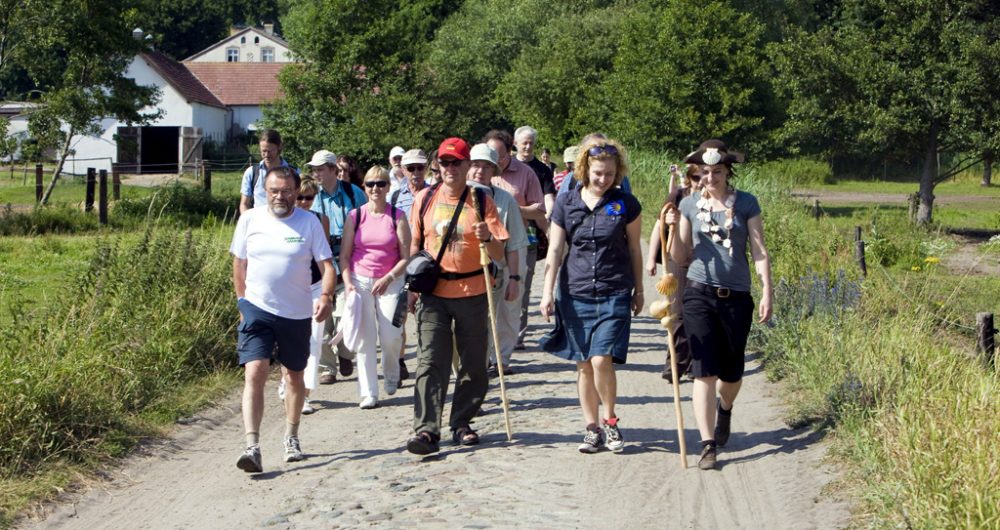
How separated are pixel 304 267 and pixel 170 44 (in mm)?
97661

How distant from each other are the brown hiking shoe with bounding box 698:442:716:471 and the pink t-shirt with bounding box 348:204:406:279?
2.97 meters

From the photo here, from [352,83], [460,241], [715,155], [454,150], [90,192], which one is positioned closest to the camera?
[715,155]

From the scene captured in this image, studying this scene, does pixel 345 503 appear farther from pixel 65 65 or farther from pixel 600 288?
pixel 65 65

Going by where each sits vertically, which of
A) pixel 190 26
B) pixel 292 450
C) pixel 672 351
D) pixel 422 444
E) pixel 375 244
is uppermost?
pixel 190 26

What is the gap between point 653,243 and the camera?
8.46 m

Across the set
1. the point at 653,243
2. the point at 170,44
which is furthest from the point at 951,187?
the point at 170,44

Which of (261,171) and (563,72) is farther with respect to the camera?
(563,72)

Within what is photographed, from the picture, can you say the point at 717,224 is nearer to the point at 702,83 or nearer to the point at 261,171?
the point at 261,171

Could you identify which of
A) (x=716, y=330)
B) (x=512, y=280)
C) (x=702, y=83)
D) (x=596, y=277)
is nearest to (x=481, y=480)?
(x=596, y=277)

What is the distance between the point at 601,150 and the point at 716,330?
1296 millimetres

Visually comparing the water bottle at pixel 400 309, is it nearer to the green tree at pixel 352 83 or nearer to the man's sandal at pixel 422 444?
the man's sandal at pixel 422 444

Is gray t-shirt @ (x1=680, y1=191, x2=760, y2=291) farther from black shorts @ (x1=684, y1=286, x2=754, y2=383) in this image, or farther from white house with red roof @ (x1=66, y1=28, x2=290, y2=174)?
white house with red roof @ (x1=66, y1=28, x2=290, y2=174)

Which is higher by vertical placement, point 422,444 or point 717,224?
point 717,224

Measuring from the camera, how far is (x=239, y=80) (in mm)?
73062
